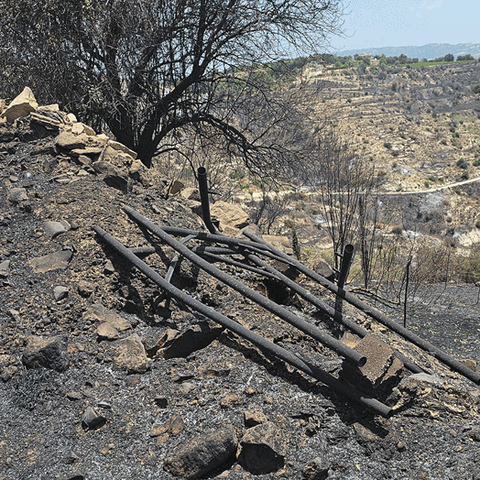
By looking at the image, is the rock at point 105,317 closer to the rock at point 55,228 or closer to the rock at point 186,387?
the rock at point 186,387

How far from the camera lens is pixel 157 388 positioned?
232 centimetres

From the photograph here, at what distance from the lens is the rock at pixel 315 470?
6.26 feet

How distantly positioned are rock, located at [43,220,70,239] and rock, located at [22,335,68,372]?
104 cm

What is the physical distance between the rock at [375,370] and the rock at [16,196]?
285 centimetres

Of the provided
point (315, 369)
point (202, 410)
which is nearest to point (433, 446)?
point (315, 369)

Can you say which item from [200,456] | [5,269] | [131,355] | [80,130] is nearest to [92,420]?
[131,355]

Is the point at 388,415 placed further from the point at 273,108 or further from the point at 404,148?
the point at 404,148

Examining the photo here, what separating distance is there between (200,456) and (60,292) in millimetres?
1500

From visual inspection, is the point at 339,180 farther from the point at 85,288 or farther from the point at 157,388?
the point at 157,388

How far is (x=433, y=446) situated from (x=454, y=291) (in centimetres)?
673

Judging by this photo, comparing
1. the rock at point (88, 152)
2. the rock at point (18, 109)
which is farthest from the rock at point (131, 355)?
the rock at point (18, 109)

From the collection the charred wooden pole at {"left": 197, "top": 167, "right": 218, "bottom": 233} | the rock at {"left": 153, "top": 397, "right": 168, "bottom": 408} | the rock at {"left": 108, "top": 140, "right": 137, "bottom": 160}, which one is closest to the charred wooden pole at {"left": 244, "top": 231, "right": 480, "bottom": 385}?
the charred wooden pole at {"left": 197, "top": 167, "right": 218, "bottom": 233}

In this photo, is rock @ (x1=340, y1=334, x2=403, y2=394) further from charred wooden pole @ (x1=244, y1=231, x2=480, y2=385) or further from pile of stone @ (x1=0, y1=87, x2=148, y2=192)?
pile of stone @ (x1=0, y1=87, x2=148, y2=192)

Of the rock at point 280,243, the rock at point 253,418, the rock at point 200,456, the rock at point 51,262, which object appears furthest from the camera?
the rock at point 280,243
